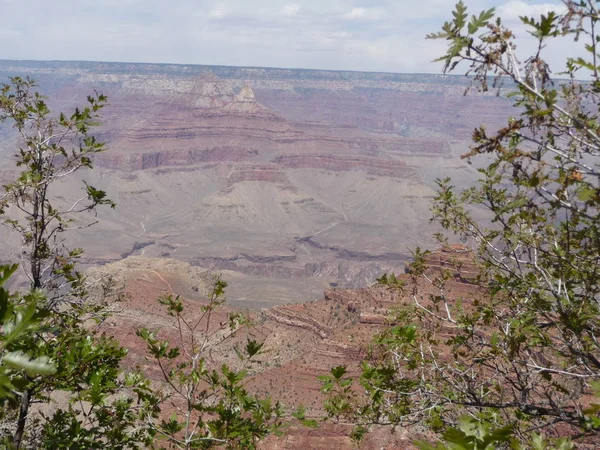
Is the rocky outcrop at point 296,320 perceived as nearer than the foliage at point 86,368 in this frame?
No

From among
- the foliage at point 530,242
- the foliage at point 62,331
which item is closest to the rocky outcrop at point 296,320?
the foliage at point 530,242

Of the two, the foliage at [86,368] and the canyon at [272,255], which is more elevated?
the foliage at [86,368]

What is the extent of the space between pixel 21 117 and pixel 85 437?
15.1 ft

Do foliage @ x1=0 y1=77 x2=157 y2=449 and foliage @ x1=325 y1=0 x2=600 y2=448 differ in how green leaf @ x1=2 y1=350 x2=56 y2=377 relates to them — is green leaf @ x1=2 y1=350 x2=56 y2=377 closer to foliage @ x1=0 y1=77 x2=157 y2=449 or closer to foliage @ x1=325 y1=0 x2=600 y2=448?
foliage @ x1=325 y1=0 x2=600 y2=448

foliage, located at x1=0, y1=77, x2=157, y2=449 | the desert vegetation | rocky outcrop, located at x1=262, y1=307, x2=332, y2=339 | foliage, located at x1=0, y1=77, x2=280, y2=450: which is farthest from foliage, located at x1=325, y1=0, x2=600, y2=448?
rocky outcrop, located at x1=262, y1=307, x2=332, y2=339

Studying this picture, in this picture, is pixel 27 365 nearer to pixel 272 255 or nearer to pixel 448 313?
pixel 448 313

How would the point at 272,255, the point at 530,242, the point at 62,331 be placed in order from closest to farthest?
the point at 530,242, the point at 62,331, the point at 272,255

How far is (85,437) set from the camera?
6379 millimetres

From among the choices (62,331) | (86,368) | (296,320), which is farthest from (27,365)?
(296,320)

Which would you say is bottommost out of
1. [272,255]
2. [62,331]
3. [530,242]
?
[272,255]

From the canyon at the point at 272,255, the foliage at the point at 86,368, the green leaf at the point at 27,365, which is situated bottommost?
the canyon at the point at 272,255

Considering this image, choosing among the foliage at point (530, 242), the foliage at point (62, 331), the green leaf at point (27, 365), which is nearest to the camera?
the green leaf at point (27, 365)

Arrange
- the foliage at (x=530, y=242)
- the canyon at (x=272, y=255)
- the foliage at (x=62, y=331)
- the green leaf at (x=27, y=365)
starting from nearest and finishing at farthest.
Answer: the green leaf at (x=27, y=365)
the foliage at (x=530, y=242)
the foliage at (x=62, y=331)
the canyon at (x=272, y=255)

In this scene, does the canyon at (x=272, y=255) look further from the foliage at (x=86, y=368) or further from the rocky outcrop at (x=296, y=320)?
the foliage at (x=86, y=368)
